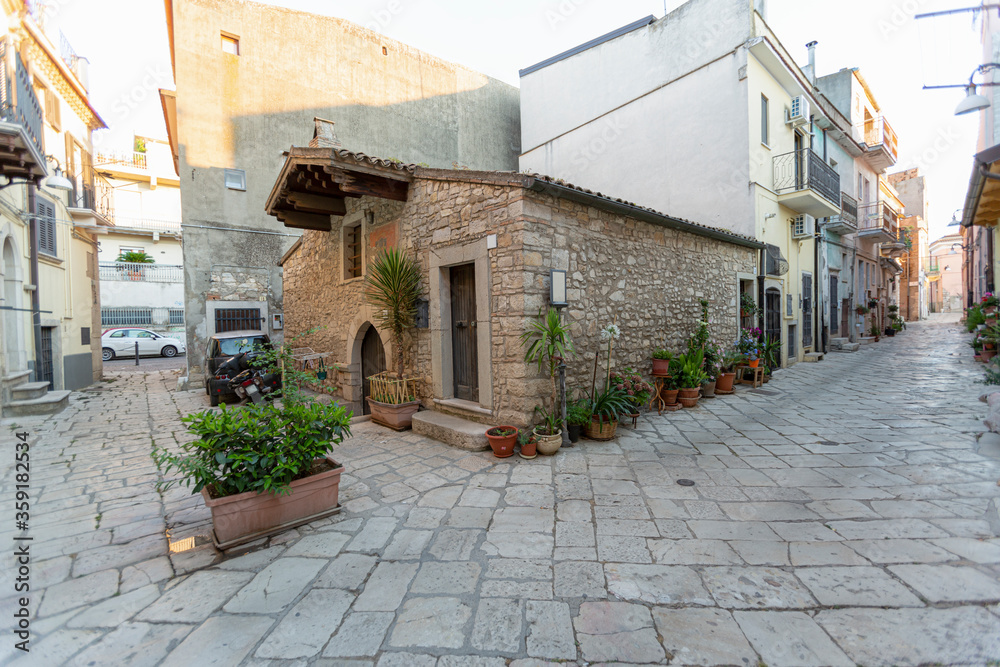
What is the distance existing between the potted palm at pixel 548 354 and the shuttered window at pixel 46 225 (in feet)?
33.5

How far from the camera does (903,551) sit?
8.54 feet

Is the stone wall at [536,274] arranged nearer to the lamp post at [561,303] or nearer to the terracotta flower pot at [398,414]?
the lamp post at [561,303]

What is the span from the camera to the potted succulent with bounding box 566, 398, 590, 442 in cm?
507

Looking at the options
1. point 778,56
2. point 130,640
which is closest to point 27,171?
point 130,640

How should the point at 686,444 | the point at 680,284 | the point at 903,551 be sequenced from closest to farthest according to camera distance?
the point at 903,551 < the point at 686,444 < the point at 680,284

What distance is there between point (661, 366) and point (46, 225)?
41.2 feet

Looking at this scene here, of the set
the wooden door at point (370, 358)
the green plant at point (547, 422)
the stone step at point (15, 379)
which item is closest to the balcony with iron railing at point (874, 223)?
the green plant at point (547, 422)

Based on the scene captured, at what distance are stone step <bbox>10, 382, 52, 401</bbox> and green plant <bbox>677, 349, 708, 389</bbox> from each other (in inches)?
438

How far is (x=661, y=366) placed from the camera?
6.53 meters

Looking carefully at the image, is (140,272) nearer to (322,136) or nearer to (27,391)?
(27,391)

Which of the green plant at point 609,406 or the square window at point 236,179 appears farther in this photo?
the square window at point 236,179

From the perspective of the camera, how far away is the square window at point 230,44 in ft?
36.7

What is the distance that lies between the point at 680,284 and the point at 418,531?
20.0 ft

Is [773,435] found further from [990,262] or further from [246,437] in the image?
[990,262]
